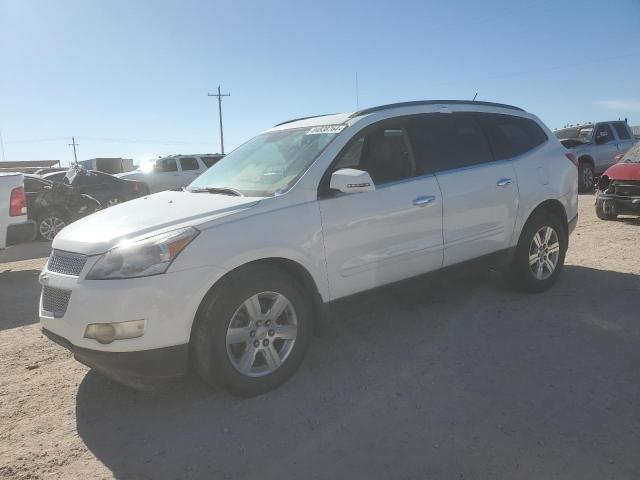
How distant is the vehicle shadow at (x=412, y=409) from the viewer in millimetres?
2555

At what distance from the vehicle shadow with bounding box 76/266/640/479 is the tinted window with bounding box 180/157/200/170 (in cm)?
1424

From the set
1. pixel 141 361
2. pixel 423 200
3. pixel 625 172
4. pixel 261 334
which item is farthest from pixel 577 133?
pixel 141 361

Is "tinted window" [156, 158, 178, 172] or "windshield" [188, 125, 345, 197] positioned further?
"tinted window" [156, 158, 178, 172]

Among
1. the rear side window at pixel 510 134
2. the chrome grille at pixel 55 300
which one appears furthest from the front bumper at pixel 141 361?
the rear side window at pixel 510 134

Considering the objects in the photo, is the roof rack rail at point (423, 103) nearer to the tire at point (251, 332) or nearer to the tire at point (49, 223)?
the tire at point (251, 332)

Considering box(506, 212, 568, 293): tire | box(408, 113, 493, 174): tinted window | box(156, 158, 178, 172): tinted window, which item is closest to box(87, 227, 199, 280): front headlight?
box(408, 113, 493, 174): tinted window

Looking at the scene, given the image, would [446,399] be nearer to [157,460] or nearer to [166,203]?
[157,460]

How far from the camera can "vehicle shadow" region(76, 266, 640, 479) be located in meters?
2.55

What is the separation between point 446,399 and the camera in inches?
123

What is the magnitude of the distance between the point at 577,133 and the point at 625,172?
282 inches

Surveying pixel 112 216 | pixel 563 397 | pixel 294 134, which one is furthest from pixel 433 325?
pixel 112 216

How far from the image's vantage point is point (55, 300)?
10.1 feet

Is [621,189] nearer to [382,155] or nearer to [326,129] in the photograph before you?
[382,155]

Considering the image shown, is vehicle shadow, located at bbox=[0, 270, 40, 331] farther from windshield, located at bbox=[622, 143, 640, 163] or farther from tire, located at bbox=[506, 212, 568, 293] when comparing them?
windshield, located at bbox=[622, 143, 640, 163]
